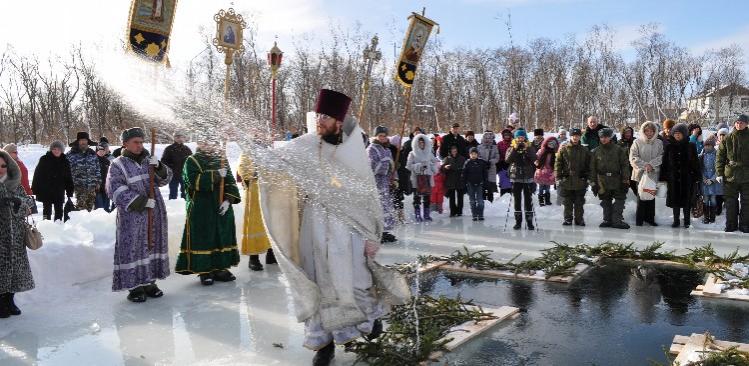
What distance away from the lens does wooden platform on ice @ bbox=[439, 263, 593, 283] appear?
6.50 metres

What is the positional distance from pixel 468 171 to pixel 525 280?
16.4 ft

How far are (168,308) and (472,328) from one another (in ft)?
9.54

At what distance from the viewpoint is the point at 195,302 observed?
20.0 ft

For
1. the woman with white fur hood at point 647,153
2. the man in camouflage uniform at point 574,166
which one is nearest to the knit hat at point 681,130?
the woman with white fur hood at point 647,153

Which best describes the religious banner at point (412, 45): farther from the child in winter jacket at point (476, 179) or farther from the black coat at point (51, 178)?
the black coat at point (51, 178)

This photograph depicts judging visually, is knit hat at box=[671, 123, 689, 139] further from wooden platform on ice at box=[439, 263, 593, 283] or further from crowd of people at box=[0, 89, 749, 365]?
wooden platform on ice at box=[439, 263, 593, 283]

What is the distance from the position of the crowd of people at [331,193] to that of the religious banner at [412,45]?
1.21 m

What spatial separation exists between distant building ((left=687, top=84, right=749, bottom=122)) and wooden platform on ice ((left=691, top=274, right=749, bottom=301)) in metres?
45.9

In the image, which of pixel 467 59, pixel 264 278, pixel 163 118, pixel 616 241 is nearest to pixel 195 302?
pixel 264 278

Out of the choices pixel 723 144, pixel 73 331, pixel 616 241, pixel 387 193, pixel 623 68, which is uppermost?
pixel 623 68

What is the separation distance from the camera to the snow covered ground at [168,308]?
4621 millimetres

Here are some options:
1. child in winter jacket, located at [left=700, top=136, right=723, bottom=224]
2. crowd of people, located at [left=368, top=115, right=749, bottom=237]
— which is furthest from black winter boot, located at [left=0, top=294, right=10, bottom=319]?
child in winter jacket, located at [left=700, top=136, right=723, bottom=224]

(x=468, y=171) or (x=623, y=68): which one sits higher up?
(x=623, y=68)

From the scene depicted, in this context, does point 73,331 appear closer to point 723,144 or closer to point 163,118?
point 163,118
